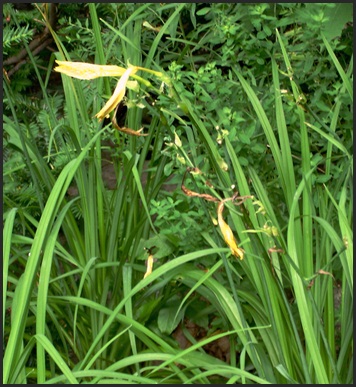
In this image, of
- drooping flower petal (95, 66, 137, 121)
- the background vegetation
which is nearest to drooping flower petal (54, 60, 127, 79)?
drooping flower petal (95, 66, 137, 121)

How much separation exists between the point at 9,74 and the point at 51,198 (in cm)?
118

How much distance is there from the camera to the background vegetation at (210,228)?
1.58 meters

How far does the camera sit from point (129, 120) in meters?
2.04

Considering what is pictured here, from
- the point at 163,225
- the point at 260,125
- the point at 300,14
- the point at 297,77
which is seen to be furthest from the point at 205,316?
the point at 300,14

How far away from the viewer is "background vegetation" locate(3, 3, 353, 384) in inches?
62.2

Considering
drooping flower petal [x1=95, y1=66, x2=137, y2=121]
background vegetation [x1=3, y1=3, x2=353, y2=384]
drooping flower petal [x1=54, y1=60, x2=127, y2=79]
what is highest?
drooping flower petal [x1=54, y1=60, x2=127, y2=79]

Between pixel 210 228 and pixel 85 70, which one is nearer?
pixel 85 70

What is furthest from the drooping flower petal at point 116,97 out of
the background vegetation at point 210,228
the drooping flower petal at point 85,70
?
the background vegetation at point 210,228

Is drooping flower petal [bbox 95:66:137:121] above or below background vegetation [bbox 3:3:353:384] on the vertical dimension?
above

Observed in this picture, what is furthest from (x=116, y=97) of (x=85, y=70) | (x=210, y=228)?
(x=210, y=228)

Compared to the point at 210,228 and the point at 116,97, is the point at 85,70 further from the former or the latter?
the point at 210,228

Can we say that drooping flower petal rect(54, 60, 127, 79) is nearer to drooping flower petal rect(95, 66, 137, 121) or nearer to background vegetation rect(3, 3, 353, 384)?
drooping flower petal rect(95, 66, 137, 121)

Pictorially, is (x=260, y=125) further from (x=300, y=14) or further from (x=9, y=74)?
(x=9, y=74)

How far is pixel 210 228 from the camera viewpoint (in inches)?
71.6
